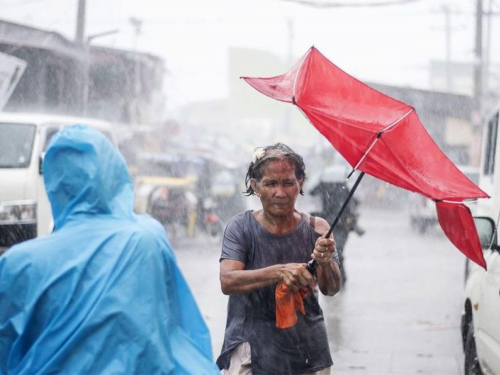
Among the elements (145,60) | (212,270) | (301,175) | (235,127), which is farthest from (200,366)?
(235,127)

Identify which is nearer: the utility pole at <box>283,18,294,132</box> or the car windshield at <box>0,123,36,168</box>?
the car windshield at <box>0,123,36,168</box>

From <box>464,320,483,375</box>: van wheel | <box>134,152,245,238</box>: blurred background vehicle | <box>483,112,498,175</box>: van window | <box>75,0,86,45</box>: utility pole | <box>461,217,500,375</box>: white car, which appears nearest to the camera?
<box>461,217,500,375</box>: white car

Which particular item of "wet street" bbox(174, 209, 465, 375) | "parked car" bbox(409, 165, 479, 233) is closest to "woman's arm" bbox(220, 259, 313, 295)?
"wet street" bbox(174, 209, 465, 375)

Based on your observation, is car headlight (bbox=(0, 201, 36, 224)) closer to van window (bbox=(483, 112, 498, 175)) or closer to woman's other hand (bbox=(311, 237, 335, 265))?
van window (bbox=(483, 112, 498, 175))

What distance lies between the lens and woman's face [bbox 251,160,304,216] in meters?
3.66

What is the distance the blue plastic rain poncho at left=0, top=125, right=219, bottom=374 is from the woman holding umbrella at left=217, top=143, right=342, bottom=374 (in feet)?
2.53

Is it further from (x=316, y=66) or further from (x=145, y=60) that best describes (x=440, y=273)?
(x=145, y=60)

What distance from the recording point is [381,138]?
3463mm

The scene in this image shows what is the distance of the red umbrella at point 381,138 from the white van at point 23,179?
5940 mm

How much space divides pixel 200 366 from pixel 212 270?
1023 centimetres

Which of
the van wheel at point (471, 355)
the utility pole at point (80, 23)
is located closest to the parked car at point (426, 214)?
the utility pole at point (80, 23)

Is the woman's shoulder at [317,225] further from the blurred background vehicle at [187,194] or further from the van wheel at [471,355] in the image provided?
the blurred background vehicle at [187,194]

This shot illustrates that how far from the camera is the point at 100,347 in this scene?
272 cm

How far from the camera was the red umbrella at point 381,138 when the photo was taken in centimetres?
344
